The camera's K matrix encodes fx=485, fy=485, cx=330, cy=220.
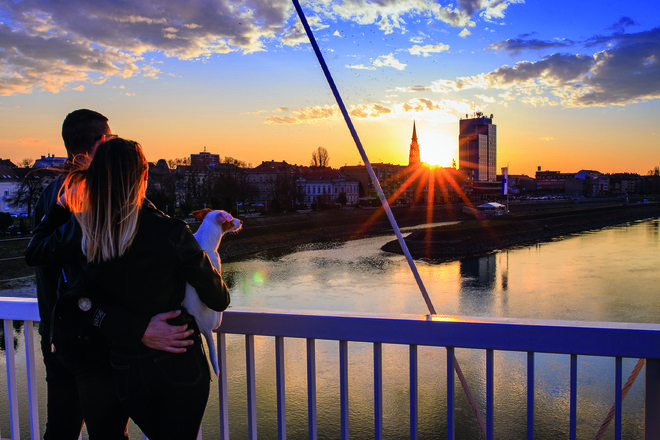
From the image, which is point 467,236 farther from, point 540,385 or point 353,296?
point 540,385

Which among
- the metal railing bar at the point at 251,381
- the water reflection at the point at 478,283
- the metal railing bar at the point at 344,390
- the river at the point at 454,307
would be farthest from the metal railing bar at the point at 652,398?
the water reflection at the point at 478,283

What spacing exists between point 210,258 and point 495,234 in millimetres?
36213

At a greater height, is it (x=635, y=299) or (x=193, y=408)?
(x=193, y=408)

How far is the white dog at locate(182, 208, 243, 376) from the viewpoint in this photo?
1.28 metres

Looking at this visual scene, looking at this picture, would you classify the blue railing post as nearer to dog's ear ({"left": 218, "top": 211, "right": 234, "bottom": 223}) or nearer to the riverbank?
dog's ear ({"left": 218, "top": 211, "right": 234, "bottom": 223})

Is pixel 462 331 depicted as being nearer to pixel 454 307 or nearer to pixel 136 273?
pixel 136 273

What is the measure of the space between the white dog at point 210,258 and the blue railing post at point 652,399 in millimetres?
1212

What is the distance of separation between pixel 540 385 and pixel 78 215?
9.34 metres

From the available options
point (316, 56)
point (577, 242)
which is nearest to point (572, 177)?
point (577, 242)

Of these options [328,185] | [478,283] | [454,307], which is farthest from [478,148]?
[454,307]

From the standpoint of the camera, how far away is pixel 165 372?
1.21 metres

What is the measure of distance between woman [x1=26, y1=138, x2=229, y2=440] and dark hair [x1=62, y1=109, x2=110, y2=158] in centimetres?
24

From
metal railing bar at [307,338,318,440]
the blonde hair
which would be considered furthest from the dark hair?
metal railing bar at [307,338,318,440]

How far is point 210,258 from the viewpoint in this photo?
144 centimetres
